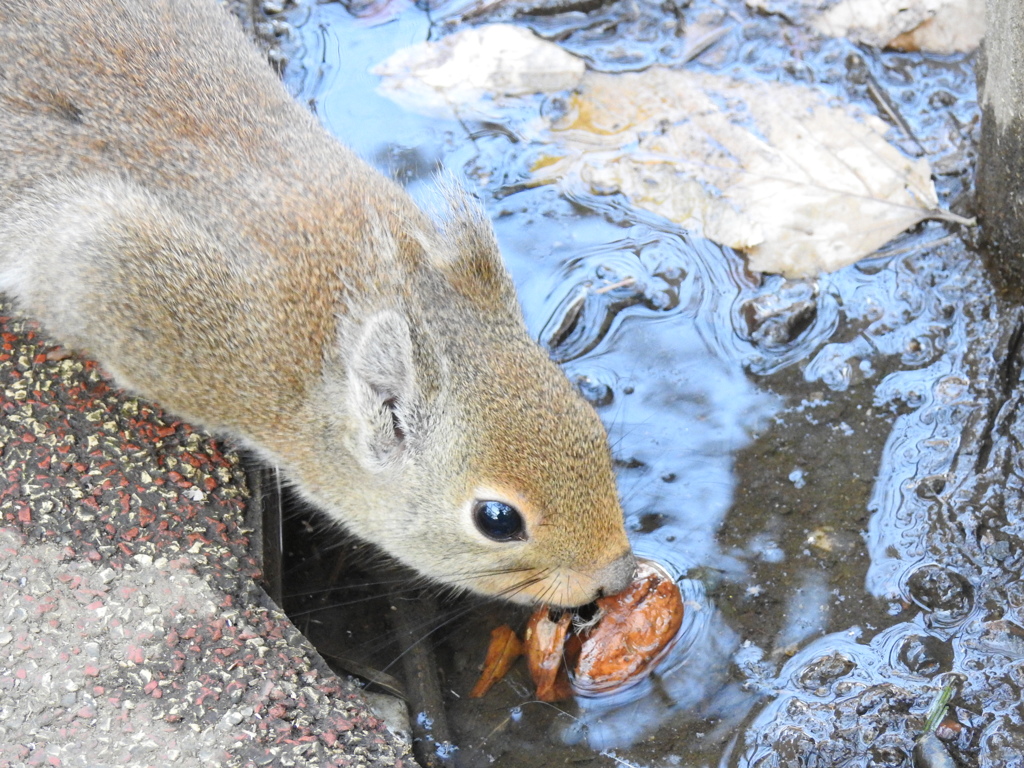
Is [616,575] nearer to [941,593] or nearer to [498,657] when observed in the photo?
[498,657]

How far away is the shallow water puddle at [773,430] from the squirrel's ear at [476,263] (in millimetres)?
597

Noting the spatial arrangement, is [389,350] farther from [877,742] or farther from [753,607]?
[877,742]

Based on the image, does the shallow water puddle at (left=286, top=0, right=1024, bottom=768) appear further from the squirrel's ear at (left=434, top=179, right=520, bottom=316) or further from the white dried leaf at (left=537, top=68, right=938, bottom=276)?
the squirrel's ear at (left=434, top=179, right=520, bottom=316)

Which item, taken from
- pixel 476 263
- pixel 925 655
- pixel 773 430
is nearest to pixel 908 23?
pixel 773 430

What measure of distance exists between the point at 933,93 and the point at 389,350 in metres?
2.96

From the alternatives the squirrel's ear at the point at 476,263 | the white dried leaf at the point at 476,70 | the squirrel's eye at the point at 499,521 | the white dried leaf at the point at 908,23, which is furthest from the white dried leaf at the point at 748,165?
A: the squirrel's eye at the point at 499,521

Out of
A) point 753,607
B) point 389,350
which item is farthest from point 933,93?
point 389,350

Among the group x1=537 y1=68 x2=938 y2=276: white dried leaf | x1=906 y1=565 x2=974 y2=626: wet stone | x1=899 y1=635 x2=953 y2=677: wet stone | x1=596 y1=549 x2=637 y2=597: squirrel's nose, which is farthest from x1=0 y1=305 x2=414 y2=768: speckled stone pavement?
x1=537 y1=68 x2=938 y2=276: white dried leaf

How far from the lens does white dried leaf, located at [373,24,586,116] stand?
4980mm

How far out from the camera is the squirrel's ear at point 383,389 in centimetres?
323

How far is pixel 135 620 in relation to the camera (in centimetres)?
295

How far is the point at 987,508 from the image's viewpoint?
141 inches

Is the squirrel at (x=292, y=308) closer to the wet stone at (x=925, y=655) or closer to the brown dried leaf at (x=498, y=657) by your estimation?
the brown dried leaf at (x=498, y=657)

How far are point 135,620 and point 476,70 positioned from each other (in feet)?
9.90
